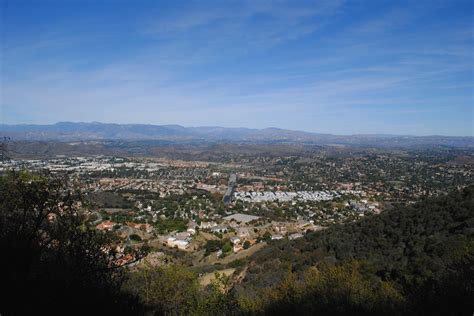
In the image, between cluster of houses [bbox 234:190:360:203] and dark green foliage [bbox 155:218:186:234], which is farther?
cluster of houses [bbox 234:190:360:203]

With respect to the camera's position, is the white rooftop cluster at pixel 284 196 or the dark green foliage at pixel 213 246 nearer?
the dark green foliage at pixel 213 246

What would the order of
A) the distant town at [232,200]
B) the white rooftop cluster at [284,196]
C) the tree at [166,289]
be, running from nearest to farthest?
the tree at [166,289] < the distant town at [232,200] < the white rooftop cluster at [284,196]

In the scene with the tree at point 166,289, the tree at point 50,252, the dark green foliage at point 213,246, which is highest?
the tree at point 50,252

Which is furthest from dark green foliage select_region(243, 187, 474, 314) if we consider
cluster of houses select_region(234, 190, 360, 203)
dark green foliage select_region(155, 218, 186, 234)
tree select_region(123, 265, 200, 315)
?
cluster of houses select_region(234, 190, 360, 203)

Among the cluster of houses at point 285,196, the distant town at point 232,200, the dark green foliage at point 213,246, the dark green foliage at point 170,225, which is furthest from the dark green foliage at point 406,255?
the cluster of houses at point 285,196

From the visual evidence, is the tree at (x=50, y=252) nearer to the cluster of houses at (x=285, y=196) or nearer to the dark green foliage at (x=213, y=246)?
the dark green foliage at (x=213, y=246)

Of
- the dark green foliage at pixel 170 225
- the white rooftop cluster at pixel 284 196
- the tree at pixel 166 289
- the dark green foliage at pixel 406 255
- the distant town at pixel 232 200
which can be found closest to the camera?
the dark green foliage at pixel 406 255

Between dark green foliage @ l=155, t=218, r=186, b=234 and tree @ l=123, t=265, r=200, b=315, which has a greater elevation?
tree @ l=123, t=265, r=200, b=315

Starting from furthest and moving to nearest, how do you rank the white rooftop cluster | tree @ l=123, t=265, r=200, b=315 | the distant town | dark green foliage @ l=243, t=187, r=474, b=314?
the white rooftop cluster < the distant town < tree @ l=123, t=265, r=200, b=315 < dark green foliage @ l=243, t=187, r=474, b=314

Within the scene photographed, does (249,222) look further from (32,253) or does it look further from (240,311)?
(32,253)

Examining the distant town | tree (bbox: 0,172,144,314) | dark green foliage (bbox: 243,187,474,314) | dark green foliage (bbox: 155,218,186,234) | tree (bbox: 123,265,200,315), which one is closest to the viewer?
tree (bbox: 0,172,144,314)

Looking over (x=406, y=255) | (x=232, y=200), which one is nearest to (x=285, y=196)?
(x=232, y=200)

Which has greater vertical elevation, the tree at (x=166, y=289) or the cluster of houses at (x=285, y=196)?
the tree at (x=166, y=289)

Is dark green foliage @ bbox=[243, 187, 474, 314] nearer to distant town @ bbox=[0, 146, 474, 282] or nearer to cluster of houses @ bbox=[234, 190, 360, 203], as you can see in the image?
distant town @ bbox=[0, 146, 474, 282]
